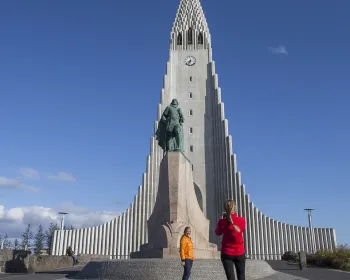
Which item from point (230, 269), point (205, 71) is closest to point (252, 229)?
point (205, 71)

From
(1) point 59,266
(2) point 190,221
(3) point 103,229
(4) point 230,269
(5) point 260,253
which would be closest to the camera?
(4) point 230,269

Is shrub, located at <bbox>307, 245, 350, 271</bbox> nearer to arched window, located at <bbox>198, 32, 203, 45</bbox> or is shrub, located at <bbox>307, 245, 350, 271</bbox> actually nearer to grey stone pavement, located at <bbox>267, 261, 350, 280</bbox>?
grey stone pavement, located at <bbox>267, 261, 350, 280</bbox>

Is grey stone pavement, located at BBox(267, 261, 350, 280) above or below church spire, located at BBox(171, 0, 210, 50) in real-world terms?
below

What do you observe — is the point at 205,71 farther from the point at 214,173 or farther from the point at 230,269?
the point at 230,269

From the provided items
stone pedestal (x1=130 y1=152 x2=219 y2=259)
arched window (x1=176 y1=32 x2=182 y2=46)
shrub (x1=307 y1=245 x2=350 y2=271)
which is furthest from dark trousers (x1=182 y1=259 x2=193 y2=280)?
arched window (x1=176 y1=32 x2=182 y2=46)

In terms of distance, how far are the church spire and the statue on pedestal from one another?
21.9 metres

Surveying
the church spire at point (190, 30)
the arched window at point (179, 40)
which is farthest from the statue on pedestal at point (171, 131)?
the arched window at point (179, 40)

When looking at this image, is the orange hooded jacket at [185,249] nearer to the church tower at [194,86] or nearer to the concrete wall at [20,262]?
the concrete wall at [20,262]

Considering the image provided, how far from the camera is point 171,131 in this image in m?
11.2

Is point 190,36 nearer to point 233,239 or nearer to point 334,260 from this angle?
point 334,260

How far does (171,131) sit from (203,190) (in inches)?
653

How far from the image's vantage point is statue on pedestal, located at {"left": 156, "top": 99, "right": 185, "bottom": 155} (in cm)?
1117

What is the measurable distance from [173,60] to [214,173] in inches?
435

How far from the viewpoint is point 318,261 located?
15.7 m
